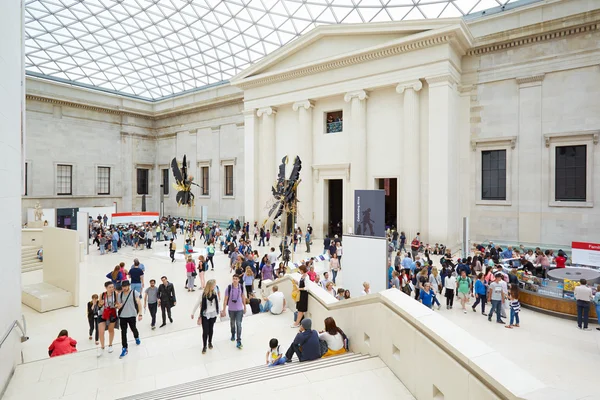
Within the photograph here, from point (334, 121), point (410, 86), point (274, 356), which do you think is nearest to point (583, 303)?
point (274, 356)

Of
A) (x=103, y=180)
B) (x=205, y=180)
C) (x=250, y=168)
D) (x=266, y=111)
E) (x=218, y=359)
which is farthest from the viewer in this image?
(x=103, y=180)

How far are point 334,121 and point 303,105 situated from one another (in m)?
2.38

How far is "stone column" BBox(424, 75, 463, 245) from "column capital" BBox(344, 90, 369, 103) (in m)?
3.96

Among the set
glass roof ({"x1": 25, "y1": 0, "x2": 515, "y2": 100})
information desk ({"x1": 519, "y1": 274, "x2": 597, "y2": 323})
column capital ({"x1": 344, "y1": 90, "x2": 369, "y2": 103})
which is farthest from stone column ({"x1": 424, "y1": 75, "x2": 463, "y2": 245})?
information desk ({"x1": 519, "y1": 274, "x2": 597, "y2": 323})

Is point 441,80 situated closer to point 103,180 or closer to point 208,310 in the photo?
point 208,310

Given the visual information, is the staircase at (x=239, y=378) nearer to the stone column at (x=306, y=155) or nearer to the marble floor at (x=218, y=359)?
the marble floor at (x=218, y=359)

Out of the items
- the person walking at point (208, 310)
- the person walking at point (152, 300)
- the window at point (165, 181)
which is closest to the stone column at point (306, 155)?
the person walking at point (152, 300)

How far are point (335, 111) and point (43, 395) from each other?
22009mm

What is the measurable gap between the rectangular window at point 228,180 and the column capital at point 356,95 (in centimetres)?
1428

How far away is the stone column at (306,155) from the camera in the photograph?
24.5 m

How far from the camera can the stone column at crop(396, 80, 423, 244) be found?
20.3 m

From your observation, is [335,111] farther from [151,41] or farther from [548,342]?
[548,342]

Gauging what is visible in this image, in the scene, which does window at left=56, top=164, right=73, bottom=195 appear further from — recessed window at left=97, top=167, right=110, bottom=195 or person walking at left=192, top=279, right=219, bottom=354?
person walking at left=192, top=279, right=219, bottom=354

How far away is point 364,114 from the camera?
2233 centimetres
